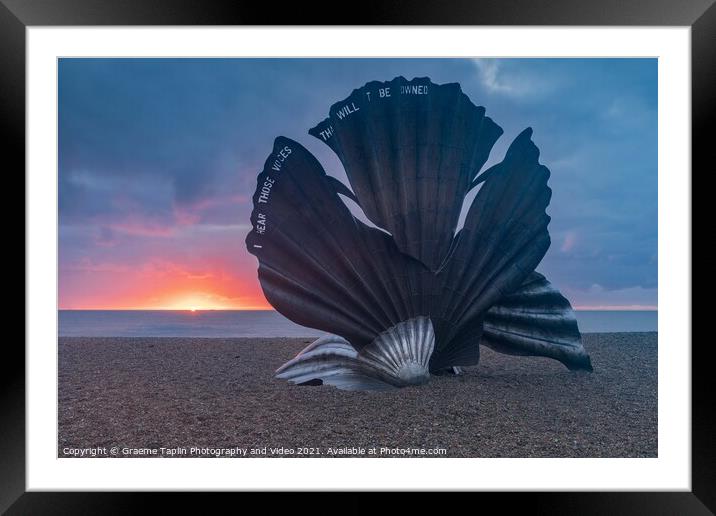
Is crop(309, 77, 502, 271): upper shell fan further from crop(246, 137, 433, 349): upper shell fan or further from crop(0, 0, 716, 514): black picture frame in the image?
Result: crop(0, 0, 716, 514): black picture frame

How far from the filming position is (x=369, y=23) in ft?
8.38

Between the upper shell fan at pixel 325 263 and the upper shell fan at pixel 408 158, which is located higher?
the upper shell fan at pixel 408 158

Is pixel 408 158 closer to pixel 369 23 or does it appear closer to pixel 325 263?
pixel 325 263

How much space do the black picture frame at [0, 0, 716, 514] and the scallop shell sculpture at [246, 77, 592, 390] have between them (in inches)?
70.5

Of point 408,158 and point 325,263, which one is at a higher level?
point 408,158

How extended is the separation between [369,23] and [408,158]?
197 cm

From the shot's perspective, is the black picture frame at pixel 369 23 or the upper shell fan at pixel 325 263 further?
the upper shell fan at pixel 325 263

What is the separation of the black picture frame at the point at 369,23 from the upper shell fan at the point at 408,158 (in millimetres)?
1829

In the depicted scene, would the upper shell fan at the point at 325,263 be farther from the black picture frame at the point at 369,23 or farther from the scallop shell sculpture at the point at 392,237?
the black picture frame at the point at 369,23

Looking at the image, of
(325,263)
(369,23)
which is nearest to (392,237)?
(325,263)

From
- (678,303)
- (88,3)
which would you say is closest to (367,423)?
(678,303)

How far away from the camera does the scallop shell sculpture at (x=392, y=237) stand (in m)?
4.31

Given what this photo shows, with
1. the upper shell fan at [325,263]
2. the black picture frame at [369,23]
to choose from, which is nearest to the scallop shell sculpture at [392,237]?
the upper shell fan at [325,263]

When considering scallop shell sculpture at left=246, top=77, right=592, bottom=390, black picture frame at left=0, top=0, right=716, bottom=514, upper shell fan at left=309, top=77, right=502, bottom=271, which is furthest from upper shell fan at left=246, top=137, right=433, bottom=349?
black picture frame at left=0, top=0, right=716, bottom=514
